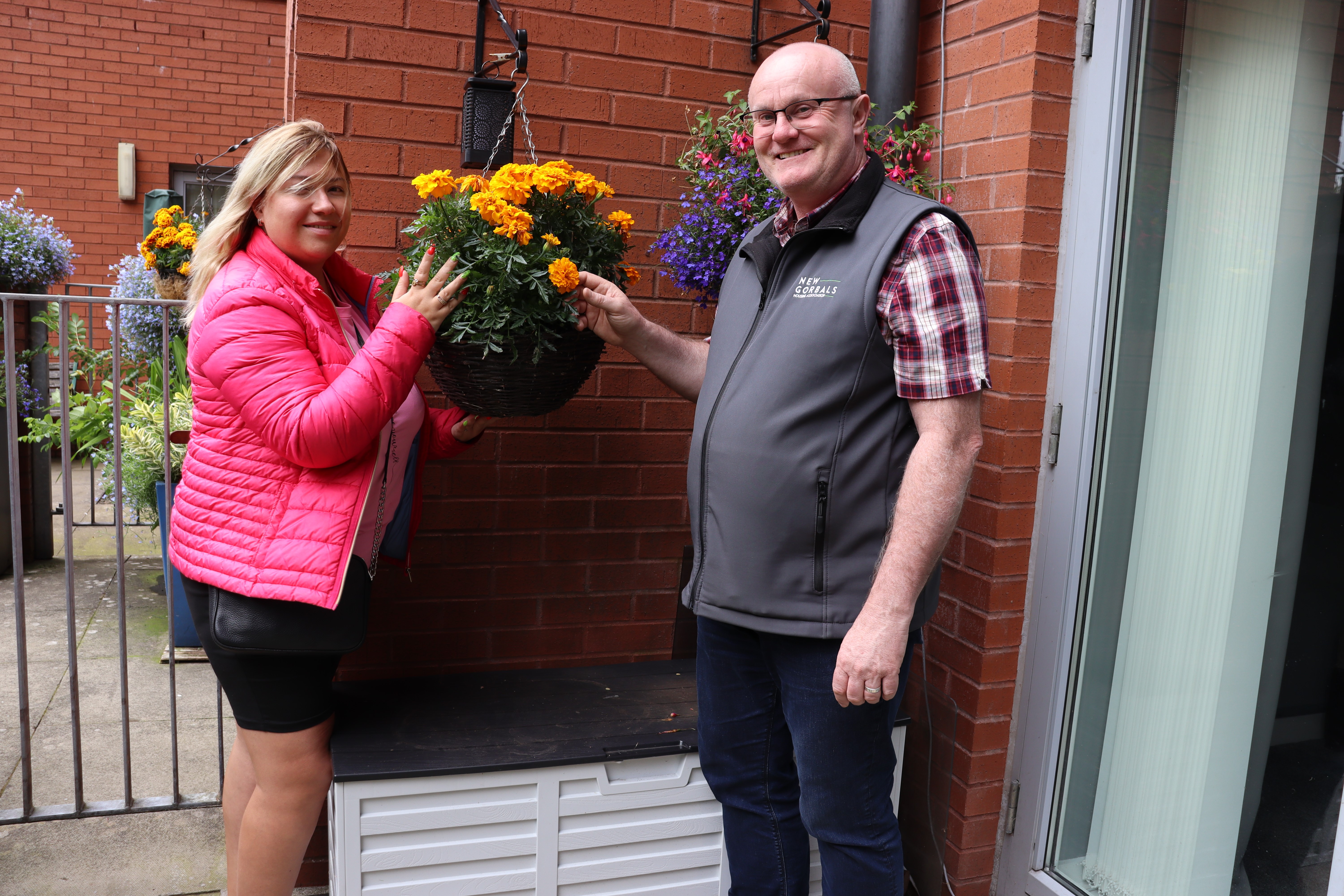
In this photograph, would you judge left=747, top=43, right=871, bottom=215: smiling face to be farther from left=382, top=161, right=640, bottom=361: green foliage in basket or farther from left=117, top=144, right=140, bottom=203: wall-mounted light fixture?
left=117, top=144, right=140, bottom=203: wall-mounted light fixture

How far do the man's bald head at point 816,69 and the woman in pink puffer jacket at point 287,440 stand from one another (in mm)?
712

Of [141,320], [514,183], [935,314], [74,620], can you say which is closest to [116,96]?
[141,320]

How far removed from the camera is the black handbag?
1.86m

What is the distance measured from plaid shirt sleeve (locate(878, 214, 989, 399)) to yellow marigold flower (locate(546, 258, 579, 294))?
0.57 meters

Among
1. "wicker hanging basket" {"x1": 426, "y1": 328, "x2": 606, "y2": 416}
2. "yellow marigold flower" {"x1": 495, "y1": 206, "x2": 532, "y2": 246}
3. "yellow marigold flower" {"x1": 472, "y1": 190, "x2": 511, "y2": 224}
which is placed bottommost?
"wicker hanging basket" {"x1": 426, "y1": 328, "x2": 606, "y2": 416}

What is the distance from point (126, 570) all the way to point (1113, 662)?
5.25 meters

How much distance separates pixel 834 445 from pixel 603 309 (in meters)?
0.57

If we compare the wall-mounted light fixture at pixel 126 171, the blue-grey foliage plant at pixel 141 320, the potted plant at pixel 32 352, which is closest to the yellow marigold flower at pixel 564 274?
the blue-grey foliage plant at pixel 141 320

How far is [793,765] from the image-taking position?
2.01 metres

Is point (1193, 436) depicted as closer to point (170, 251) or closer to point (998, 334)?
point (998, 334)

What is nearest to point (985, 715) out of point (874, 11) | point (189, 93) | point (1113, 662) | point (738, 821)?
point (1113, 662)

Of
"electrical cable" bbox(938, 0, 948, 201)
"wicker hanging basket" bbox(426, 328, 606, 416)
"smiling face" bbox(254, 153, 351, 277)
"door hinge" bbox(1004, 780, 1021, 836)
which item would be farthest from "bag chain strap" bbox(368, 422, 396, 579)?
"door hinge" bbox(1004, 780, 1021, 836)

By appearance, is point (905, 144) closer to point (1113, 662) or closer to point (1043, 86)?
point (1043, 86)

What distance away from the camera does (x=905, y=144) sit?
2332 mm
